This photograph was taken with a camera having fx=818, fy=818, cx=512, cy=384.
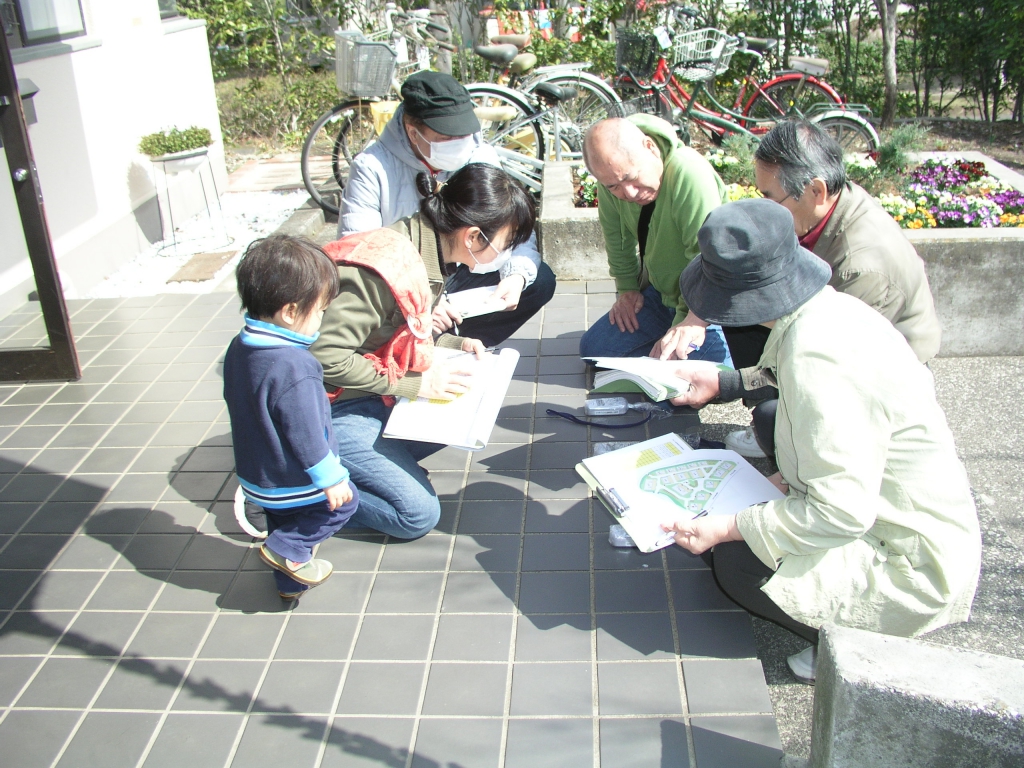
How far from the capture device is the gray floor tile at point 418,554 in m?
2.96

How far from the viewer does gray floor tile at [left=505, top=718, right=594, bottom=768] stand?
220cm

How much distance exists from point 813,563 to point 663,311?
2.05m

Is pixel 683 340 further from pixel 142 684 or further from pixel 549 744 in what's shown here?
pixel 142 684

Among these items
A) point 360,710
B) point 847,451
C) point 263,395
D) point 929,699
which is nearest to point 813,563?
point 847,451

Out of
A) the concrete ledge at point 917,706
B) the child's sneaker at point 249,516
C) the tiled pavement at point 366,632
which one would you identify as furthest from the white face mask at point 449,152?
the concrete ledge at point 917,706

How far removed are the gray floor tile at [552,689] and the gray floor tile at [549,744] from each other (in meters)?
0.04

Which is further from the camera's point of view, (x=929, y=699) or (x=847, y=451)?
(x=847, y=451)

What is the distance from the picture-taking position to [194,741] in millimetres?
2320

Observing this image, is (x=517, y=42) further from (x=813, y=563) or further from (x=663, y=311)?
(x=813, y=563)

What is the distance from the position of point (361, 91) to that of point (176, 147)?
1550 millimetres

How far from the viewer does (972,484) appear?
350 centimetres

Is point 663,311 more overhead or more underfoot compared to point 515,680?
more overhead

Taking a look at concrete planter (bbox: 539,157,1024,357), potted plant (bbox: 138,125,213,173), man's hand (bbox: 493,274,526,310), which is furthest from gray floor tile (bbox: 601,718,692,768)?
potted plant (bbox: 138,125,213,173)

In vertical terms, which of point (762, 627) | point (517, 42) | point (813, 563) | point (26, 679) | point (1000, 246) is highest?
point (517, 42)
